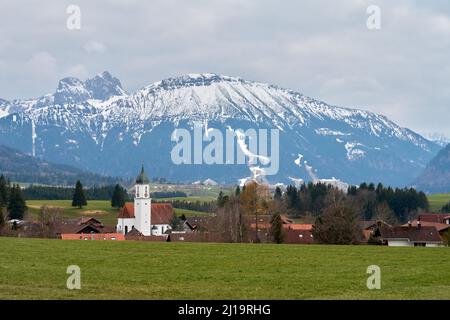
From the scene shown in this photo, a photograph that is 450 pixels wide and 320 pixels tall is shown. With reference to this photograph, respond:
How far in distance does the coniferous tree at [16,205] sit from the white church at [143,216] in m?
22.1

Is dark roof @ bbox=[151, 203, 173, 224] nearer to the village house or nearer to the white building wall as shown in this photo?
the white building wall

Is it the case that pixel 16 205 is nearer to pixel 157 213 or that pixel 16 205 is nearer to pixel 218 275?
pixel 157 213

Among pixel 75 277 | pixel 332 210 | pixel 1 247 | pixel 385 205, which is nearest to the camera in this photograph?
pixel 75 277

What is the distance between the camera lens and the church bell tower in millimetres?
167500

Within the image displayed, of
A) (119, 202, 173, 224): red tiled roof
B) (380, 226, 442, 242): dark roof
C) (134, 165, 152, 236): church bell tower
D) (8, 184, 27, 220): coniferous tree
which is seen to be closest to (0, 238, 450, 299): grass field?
(380, 226, 442, 242): dark roof

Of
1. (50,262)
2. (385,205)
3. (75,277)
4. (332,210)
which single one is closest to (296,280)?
(75,277)

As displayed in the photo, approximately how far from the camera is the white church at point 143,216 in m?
167

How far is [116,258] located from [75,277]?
14770 mm

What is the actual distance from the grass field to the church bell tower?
379 feet

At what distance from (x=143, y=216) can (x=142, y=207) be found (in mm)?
2019

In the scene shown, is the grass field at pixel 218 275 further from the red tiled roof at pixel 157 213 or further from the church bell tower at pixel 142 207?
the red tiled roof at pixel 157 213

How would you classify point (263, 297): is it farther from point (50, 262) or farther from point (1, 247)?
point (1, 247)

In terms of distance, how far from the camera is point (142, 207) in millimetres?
168000

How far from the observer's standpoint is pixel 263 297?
1040 inches
